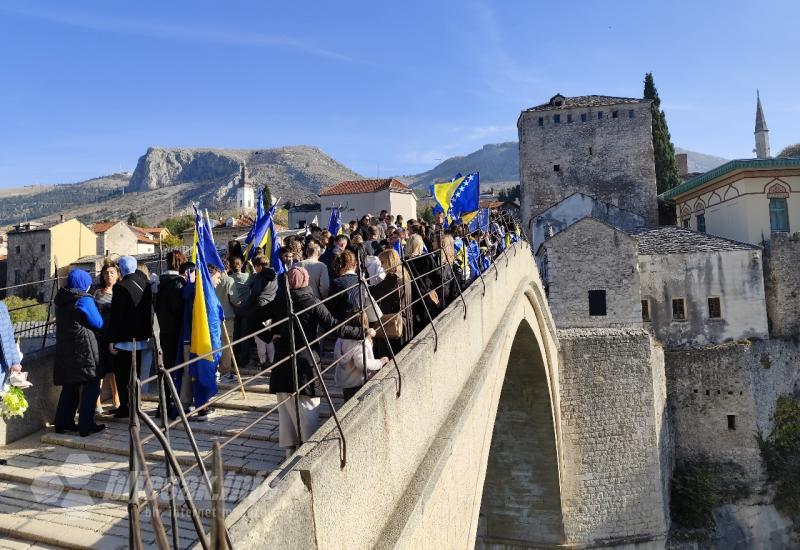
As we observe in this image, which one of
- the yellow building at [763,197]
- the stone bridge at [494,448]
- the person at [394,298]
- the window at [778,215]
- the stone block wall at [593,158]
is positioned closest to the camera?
the stone bridge at [494,448]

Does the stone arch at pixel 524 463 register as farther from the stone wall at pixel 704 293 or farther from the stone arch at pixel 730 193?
the stone arch at pixel 730 193

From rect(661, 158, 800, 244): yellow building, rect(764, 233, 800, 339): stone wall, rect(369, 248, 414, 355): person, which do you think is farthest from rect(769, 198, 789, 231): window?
rect(369, 248, 414, 355): person

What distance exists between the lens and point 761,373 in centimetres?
2002

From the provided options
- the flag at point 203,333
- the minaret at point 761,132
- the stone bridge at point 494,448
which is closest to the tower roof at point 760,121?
the minaret at point 761,132

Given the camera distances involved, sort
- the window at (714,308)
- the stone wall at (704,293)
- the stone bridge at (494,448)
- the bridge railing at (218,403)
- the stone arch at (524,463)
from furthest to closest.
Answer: the window at (714,308) < the stone wall at (704,293) < the stone arch at (524,463) < the stone bridge at (494,448) < the bridge railing at (218,403)

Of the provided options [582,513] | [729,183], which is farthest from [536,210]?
[582,513]

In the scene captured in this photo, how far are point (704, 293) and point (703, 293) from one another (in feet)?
0.11

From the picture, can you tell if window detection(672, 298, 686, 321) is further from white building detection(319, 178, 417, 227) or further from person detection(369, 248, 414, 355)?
white building detection(319, 178, 417, 227)

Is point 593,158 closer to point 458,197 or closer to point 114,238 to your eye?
point 458,197

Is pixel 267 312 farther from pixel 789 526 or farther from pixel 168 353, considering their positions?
pixel 789 526

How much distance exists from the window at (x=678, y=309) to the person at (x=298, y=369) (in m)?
19.9

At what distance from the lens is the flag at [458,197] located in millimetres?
11930

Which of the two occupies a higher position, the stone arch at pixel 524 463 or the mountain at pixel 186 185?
the mountain at pixel 186 185

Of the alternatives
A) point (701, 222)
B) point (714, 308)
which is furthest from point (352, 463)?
point (701, 222)
